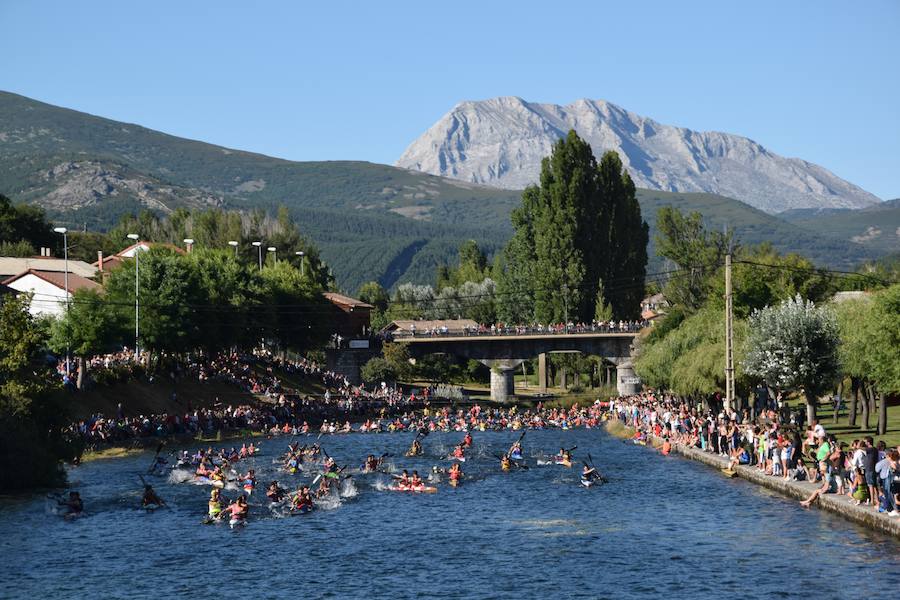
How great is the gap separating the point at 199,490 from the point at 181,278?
1600 inches

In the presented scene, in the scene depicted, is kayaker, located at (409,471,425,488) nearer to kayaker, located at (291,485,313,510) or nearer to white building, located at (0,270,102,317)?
kayaker, located at (291,485,313,510)

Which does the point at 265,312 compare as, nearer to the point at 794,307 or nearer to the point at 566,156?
the point at 566,156

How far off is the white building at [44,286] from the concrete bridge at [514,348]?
3857 centimetres

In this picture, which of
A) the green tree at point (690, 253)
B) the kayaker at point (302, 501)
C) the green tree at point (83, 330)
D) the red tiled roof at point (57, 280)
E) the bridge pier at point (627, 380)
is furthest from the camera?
the bridge pier at point (627, 380)

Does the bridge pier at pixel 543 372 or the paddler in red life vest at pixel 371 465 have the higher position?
the bridge pier at pixel 543 372

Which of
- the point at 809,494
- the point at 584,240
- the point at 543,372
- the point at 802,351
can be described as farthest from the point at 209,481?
the point at 543,372

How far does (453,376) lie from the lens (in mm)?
157375

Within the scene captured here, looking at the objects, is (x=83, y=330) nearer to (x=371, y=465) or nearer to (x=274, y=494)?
(x=371, y=465)

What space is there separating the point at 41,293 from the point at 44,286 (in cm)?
72

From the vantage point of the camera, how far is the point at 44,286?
108 meters

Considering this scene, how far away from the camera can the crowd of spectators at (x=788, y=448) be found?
40344mm

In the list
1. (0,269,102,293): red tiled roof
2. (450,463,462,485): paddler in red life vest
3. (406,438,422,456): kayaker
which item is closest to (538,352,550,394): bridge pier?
(0,269,102,293): red tiled roof

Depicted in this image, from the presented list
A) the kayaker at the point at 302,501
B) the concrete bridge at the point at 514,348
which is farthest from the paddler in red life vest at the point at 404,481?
the concrete bridge at the point at 514,348

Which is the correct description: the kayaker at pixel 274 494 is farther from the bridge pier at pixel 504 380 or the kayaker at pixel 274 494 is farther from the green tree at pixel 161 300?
the bridge pier at pixel 504 380
